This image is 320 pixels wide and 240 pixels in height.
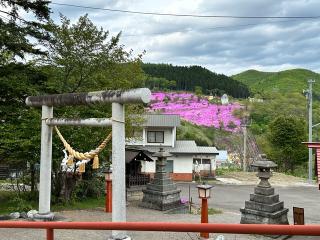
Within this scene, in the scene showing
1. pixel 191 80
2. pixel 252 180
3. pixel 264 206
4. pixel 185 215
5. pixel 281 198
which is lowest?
pixel 281 198

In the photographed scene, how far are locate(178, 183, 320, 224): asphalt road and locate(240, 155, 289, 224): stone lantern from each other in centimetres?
427

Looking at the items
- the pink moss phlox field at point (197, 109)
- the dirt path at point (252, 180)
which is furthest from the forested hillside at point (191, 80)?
the dirt path at point (252, 180)

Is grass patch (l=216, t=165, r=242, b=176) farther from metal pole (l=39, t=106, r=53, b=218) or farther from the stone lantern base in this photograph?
metal pole (l=39, t=106, r=53, b=218)

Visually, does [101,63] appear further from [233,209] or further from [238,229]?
[238,229]

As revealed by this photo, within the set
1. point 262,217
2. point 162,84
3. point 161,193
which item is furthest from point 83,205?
point 162,84

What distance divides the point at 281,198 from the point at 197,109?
48063mm

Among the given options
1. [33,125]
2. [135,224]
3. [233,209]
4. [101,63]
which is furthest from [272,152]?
[135,224]

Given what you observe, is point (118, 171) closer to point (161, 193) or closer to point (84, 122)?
point (84, 122)

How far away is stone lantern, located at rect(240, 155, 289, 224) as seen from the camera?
44.5 feet

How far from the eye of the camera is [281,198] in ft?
86.3

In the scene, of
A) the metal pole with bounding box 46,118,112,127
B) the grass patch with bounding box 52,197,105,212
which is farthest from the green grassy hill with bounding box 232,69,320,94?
the metal pole with bounding box 46,118,112,127

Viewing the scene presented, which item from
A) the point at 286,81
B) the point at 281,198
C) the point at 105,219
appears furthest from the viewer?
the point at 286,81

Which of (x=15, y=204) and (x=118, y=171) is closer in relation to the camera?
(x=118, y=171)

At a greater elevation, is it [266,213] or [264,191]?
[264,191]
